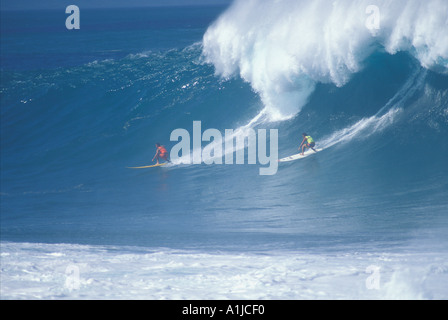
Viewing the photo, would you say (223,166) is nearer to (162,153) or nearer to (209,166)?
(209,166)

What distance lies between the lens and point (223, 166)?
1138cm

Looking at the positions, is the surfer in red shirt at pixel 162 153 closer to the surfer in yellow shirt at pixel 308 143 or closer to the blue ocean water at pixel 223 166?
the blue ocean water at pixel 223 166

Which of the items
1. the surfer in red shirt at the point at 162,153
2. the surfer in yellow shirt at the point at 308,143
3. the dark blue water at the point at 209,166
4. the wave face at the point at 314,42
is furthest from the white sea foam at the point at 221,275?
the wave face at the point at 314,42

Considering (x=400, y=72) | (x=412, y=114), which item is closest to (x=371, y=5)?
(x=400, y=72)

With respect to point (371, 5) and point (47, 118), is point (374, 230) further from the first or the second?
point (47, 118)

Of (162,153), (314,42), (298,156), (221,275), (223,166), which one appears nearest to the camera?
(221,275)

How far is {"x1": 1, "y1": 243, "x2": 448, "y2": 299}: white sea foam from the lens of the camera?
5.69 metres

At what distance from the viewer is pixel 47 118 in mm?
15367

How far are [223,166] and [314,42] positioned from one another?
395cm

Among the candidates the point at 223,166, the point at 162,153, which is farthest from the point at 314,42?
the point at 162,153

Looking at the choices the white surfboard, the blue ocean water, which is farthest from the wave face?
the white surfboard

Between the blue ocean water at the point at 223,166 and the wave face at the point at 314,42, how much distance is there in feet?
0.27

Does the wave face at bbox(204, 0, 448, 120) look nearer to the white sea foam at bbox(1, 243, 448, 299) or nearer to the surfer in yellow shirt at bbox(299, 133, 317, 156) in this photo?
the surfer in yellow shirt at bbox(299, 133, 317, 156)

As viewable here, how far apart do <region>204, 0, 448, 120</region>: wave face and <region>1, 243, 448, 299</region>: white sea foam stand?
20.8 ft
